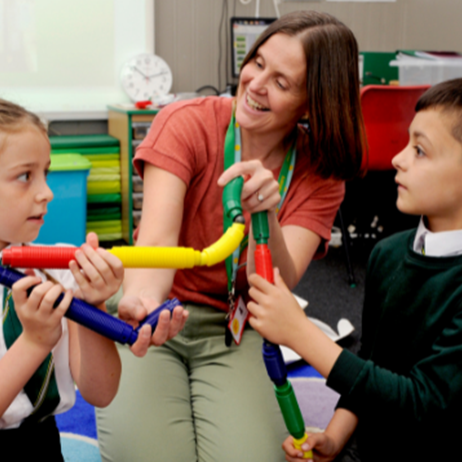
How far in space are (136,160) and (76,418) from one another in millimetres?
746

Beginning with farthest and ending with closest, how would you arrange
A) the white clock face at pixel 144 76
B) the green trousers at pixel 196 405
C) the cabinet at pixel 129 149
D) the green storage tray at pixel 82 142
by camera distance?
the white clock face at pixel 144 76 < the green storage tray at pixel 82 142 < the cabinet at pixel 129 149 < the green trousers at pixel 196 405

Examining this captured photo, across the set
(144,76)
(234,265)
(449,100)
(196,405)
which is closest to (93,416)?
(196,405)

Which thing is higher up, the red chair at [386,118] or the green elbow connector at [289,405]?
the red chair at [386,118]

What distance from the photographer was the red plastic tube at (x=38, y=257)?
649mm

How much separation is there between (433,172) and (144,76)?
2.47 meters

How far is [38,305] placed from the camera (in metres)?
0.68

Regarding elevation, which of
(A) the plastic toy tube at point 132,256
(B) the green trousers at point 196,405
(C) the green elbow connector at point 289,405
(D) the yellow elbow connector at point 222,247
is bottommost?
(B) the green trousers at point 196,405

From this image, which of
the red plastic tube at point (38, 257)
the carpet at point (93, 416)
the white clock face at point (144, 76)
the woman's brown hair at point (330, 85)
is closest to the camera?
the red plastic tube at point (38, 257)

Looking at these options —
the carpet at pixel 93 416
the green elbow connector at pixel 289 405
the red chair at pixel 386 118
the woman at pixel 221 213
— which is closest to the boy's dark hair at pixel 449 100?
the woman at pixel 221 213

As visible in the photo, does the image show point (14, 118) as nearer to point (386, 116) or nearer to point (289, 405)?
point (289, 405)

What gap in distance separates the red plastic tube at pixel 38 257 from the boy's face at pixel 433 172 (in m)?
0.58

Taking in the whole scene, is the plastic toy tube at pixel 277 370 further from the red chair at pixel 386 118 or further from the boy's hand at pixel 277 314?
the red chair at pixel 386 118

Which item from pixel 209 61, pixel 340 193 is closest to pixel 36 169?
pixel 340 193

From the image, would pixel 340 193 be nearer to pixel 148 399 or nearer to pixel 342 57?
pixel 342 57
